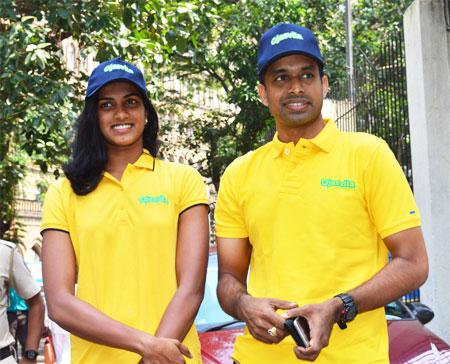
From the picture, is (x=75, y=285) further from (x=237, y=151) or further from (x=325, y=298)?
(x=237, y=151)

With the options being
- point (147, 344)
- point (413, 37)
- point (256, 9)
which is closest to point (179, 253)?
point (147, 344)

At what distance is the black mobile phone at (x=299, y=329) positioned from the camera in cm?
294

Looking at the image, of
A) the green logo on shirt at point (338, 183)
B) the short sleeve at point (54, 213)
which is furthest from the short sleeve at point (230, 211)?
the short sleeve at point (54, 213)

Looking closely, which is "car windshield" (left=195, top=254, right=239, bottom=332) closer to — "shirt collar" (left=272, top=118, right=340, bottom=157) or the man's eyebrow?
"shirt collar" (left=272, top=118, right=340, bottom=157)

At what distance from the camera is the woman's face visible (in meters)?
3.69

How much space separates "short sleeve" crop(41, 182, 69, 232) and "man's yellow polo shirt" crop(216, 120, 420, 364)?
0.75m

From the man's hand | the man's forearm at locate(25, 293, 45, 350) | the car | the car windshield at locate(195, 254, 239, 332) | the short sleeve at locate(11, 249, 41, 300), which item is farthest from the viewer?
the car windshield at locate(195, 254, 239, 332)

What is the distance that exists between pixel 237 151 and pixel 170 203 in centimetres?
1874

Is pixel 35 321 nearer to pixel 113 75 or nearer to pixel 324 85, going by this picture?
pixel 113 75

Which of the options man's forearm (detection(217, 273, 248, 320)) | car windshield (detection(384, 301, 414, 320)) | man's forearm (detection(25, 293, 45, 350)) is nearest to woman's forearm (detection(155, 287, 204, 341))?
man's forearm (detection(217, 273, 248, 320))

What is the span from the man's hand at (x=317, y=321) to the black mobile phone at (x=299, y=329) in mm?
16

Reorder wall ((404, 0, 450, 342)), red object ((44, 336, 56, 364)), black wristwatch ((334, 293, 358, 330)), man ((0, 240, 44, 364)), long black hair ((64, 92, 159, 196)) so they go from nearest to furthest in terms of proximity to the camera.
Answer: black wristwatch ((334, 293, 358, 330)) < long black hair ((64, 92, 159, 196)) < man ((0, 240, 44, 364)) < red object ((44, 336, 56, 364)) < wall ((404, 0, 450, 342))

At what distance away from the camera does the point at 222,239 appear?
11.4 feet

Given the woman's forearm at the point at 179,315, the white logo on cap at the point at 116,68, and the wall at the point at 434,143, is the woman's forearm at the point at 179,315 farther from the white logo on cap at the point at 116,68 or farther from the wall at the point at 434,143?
the wall at the point at 434,143
